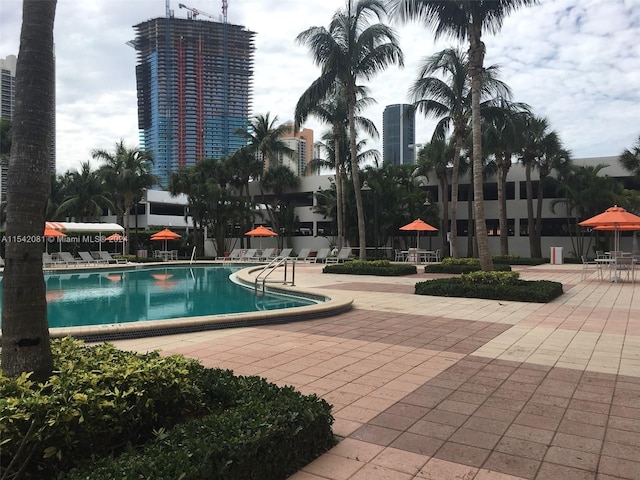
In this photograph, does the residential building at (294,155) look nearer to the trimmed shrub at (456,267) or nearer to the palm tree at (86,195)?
the palm tree at (86,195)

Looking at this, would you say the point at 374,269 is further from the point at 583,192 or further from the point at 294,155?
the point at 294,155

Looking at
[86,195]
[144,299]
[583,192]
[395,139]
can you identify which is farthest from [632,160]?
[86,195]

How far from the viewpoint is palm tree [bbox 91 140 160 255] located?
3294 cm

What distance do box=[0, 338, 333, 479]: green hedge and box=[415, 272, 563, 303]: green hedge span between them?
901 cm

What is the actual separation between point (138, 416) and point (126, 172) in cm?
3222

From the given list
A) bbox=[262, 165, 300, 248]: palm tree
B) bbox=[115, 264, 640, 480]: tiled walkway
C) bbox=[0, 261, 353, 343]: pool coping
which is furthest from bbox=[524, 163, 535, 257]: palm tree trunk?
bbox=[0, 261, 353, 343]: pool coping

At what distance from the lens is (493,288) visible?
11.7 meters

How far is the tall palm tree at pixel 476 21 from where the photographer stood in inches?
516

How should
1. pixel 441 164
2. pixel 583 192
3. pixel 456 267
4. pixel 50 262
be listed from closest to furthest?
pixel 456 267 → pixel 50 262 → pixel 583 192 → pixel 441 164

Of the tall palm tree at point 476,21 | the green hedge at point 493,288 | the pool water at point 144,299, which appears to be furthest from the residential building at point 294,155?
the green hedge at point 493,288

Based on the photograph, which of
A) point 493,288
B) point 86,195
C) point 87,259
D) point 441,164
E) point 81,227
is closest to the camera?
point 493,288

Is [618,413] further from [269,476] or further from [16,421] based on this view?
[16,421]

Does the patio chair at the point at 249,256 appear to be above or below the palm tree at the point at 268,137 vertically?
below

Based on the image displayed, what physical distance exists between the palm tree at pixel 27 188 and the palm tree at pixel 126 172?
31786 millimetres
